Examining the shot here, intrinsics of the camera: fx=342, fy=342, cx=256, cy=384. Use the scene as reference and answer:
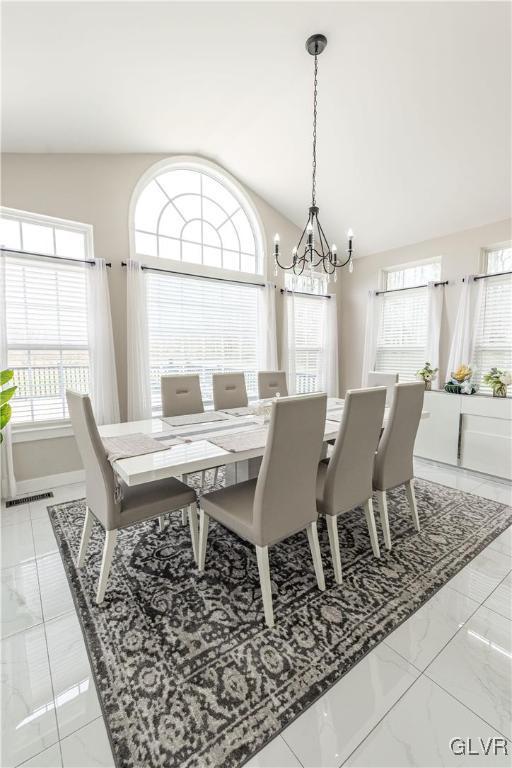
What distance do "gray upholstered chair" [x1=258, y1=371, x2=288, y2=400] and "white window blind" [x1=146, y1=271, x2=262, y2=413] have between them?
0.78m

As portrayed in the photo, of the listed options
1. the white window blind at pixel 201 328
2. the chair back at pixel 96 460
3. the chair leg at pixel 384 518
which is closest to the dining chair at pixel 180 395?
the white window blind at pixel 201 328

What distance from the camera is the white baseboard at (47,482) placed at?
10.3 ft

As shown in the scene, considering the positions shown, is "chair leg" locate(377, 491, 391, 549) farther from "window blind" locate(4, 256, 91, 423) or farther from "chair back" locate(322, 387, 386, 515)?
"window blind" locate(4, 256, 91, 423)

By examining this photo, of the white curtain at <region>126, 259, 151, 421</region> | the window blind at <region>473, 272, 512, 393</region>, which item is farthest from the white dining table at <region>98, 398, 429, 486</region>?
the window blind at <region>473, 272, 512, 393</region>

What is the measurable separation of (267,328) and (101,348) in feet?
6.70

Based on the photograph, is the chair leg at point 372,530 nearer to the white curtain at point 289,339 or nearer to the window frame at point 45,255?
the white curtain at point 289,339

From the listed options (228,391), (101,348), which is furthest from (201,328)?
(101,348)

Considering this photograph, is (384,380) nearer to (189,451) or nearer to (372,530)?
(372,530)

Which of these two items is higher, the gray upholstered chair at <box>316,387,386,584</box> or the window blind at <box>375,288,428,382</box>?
the window blind at <box>375,288,428,382</box>

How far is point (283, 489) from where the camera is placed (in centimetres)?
170

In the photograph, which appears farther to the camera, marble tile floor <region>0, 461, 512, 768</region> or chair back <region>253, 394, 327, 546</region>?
chair back <region>253, 394, 327, 546</region>

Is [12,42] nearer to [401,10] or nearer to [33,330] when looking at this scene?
[33,330]

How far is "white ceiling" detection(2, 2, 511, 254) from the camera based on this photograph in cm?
217

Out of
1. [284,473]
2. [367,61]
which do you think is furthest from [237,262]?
[284,473]
